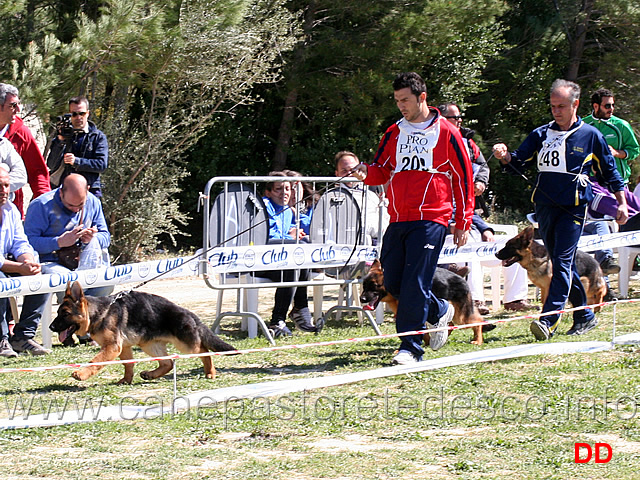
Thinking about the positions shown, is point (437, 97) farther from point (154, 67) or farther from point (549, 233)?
point (549, 233)

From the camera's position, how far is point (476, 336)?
26.3 ft

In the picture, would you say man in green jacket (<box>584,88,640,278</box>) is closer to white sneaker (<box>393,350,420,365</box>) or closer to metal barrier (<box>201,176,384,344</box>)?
metal barrier (<box>201,176,384,344</box>)

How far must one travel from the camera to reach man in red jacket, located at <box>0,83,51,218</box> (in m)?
8.71

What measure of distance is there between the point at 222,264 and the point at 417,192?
2.15 m

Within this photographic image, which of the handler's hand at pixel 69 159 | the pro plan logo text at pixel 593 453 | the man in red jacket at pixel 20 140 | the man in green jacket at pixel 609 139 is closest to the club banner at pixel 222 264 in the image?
the man in red jacket at pixel 20 140

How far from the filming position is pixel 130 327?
6477 mm

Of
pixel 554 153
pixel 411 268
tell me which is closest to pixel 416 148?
pixel 411 268

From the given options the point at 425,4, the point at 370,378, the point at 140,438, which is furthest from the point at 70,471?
the point at 425,4

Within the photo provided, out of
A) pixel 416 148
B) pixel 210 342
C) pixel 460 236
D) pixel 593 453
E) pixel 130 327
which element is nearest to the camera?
pixel 593 453

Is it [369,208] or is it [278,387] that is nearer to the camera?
[278,387]

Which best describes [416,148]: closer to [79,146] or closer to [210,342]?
[210,342]

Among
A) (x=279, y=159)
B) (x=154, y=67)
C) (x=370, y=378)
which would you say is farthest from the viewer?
(x=279, y=159)

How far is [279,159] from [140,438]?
14900 millimetres

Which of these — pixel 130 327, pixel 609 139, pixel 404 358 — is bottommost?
pixel 404 358
